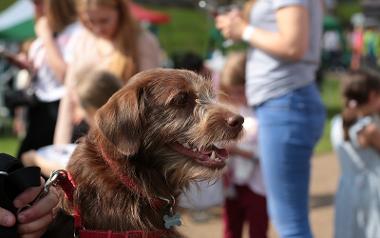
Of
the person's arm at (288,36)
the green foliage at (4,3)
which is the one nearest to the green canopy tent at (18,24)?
the person's arm at (288,36)

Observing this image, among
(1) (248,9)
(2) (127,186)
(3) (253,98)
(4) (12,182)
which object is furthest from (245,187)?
(4) (12,182)

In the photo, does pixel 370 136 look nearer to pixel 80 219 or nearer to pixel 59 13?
pixel 59 13

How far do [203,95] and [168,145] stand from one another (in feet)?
0.94

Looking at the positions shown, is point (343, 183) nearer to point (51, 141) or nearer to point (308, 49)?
point (308, 49)

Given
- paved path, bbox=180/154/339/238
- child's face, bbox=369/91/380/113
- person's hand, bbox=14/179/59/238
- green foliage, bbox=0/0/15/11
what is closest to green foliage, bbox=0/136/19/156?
paved path, bbox=180/154/339/238

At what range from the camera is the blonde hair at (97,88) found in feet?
12.1

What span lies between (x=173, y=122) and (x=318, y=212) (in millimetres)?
4475

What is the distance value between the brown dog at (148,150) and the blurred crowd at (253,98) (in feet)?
1.32

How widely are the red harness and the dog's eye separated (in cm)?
38

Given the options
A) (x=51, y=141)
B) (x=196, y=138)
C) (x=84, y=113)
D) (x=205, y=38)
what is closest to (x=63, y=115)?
(x=84, y=113)

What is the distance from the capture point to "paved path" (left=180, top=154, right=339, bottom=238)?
5.86 metres

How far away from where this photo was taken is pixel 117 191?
7.68ft

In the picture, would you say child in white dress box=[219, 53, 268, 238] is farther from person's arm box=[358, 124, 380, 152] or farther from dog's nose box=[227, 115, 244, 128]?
dog's nose box=[227, 115, 244, 128]

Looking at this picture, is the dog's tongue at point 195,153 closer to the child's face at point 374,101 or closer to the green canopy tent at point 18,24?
the child's face at point 374,101
